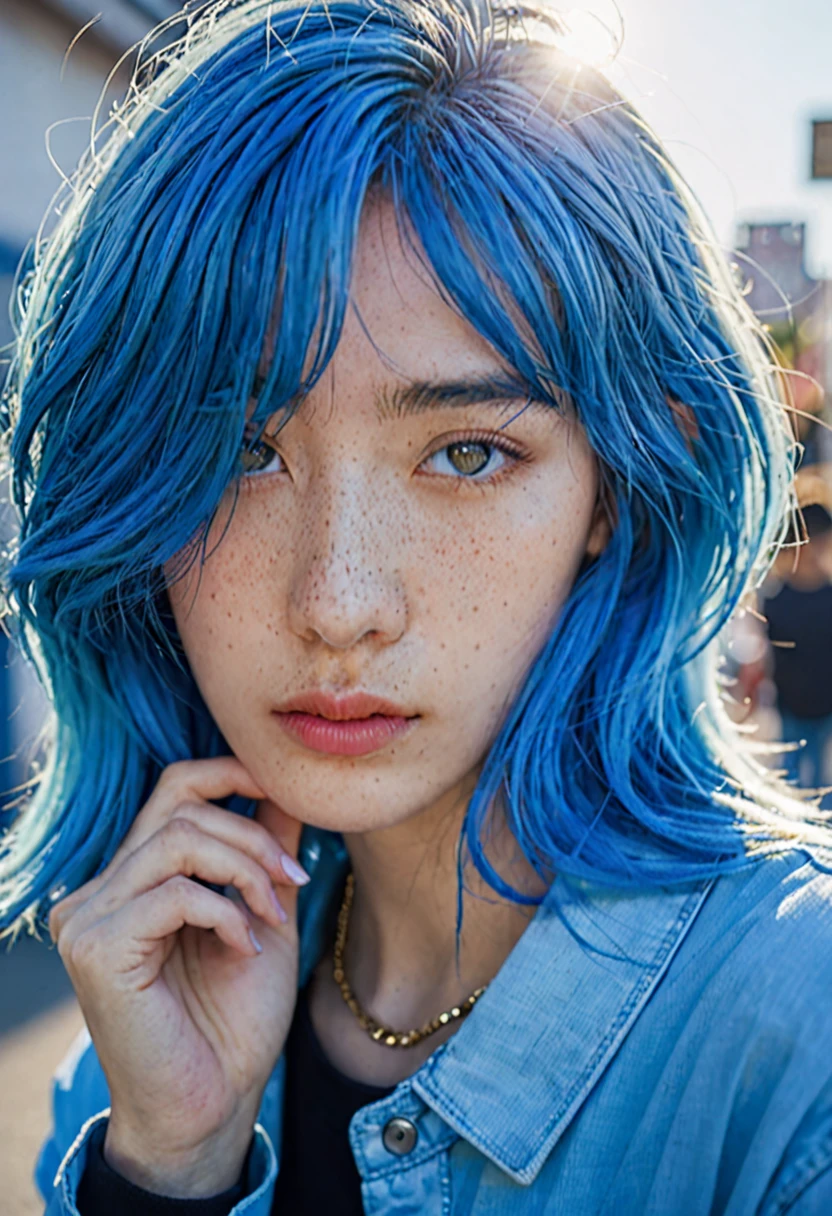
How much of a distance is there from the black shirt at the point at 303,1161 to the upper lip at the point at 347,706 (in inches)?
23.9

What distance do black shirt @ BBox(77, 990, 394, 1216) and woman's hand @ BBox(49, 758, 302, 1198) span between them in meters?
0.03

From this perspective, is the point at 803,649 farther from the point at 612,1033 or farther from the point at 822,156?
the point at 612,1033

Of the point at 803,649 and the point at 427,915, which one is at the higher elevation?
the point at 803,649

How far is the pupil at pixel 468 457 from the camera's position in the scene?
1.25m

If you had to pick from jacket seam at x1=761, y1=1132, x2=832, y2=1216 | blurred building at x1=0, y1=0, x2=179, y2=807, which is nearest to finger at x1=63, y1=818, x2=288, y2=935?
→ jacket seam at x1=761, y1=1132, x2=832, y2=1216

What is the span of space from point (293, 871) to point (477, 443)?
0.71 m

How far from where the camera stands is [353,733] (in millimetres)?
1271

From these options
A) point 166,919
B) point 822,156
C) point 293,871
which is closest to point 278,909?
point 293,871

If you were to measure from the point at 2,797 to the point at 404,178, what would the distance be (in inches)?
228

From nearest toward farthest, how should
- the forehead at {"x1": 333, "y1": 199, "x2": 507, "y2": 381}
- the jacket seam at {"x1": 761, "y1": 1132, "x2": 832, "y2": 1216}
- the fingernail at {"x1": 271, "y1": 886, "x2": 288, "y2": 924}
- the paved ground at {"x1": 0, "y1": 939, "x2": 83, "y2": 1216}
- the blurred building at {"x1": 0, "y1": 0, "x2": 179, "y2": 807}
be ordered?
the jacket seam at {"x1": 761, "y1": 1132, "x2": 832, "y2": 1216} < the forehead at {"x1": 333, "y1": 199, "x2": 507, "y2": 381} < the fingernail at {"x1": 271, "y1": 886, "x2": 288, "y2": 924} < the paved ground at {"x1": 0, "y1": 939, "x2": 83, "y2": 1216} < the blurred building at {"x1": 0, "y1": 0, "x2": 179, "y2": 807}

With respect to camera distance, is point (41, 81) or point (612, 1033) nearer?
point (612, 1033)

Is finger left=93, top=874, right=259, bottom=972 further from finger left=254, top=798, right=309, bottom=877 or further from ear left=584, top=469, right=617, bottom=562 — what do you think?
ear left=584, top=469, right=617, bottom=562

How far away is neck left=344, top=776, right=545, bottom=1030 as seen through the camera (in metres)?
1.48

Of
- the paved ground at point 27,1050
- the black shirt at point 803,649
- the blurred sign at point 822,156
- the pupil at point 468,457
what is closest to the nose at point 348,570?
the pupil at point 468,457
